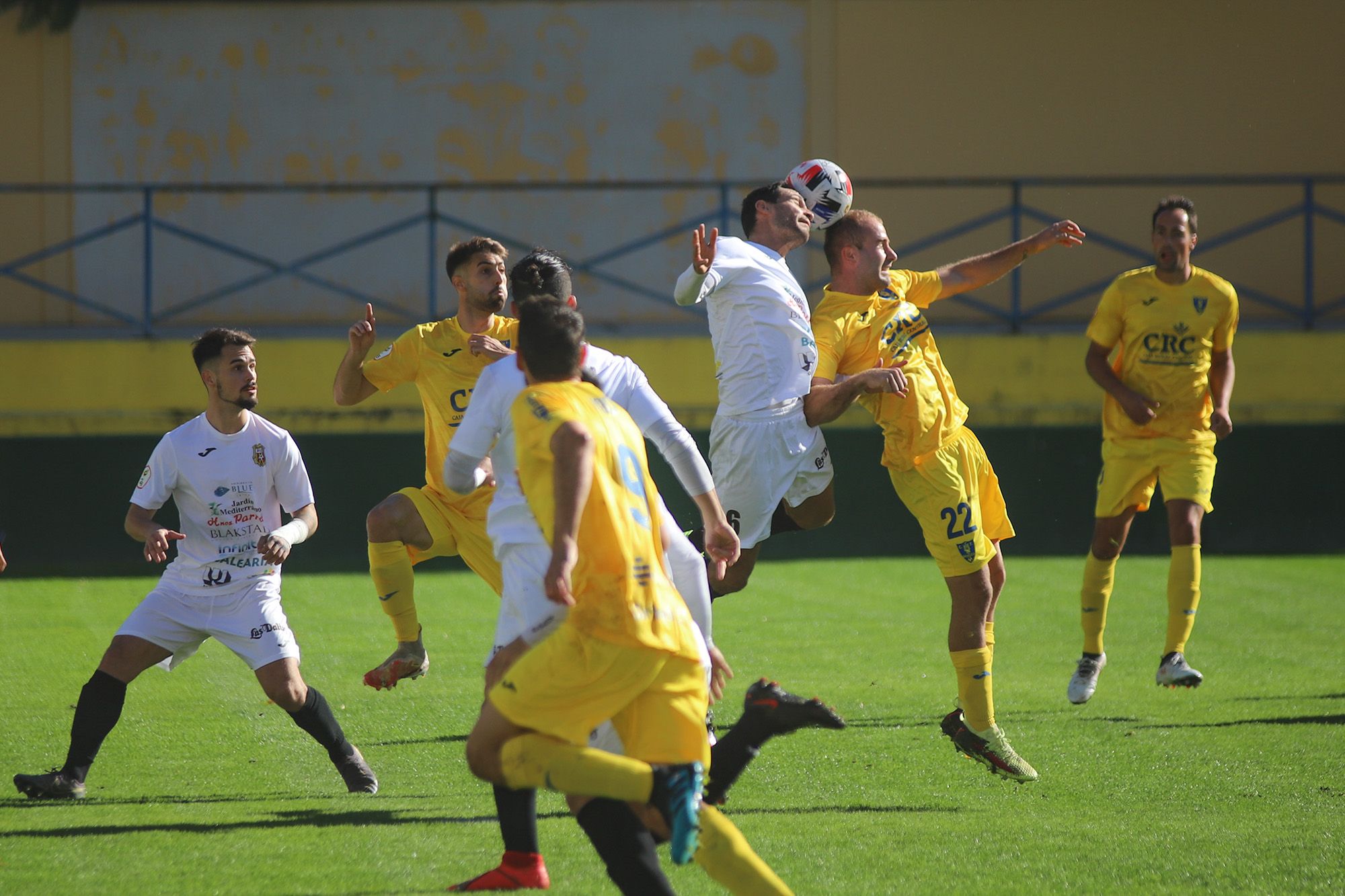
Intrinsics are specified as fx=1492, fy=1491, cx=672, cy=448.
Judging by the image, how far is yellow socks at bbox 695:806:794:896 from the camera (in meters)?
3.69

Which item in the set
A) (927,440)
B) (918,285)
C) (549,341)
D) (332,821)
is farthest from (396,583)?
A: (549,341)

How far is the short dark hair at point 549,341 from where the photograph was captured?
3912mm

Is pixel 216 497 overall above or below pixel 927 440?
below

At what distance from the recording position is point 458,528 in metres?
6.42

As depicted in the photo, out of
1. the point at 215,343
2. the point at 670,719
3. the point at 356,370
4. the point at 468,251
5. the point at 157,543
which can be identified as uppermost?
the point at 468,251

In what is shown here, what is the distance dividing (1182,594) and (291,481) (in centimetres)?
436

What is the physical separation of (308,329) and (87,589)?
17.0ft

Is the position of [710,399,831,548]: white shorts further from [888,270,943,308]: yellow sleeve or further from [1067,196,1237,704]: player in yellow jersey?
[1067,196,1237,704]: player in yellow jersey

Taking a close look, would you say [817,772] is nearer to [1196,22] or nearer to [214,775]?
[214,775]

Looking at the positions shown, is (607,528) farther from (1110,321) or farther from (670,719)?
(1110,321)

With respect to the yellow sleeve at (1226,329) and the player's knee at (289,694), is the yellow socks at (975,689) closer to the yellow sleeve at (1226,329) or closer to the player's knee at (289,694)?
the player's knee at (289,694)

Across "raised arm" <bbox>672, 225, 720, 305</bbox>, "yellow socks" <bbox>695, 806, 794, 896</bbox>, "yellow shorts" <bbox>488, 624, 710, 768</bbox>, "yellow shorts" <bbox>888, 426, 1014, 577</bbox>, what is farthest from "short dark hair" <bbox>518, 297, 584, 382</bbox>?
"yellow shorts" <bbox>888, 426, 1014, 577</bbox>

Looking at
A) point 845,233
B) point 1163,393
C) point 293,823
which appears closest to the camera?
point 293,823

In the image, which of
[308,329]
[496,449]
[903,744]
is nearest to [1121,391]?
[903,744]
